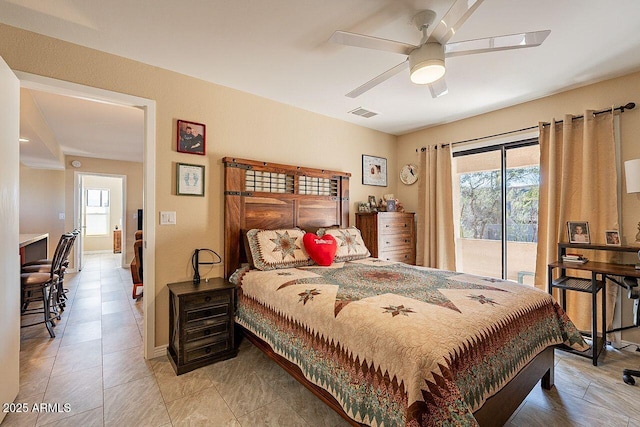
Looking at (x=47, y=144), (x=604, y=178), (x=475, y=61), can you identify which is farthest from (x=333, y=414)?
(x=47, y=144)

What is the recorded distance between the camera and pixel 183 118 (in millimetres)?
2744

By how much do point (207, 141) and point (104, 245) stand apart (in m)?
8.61

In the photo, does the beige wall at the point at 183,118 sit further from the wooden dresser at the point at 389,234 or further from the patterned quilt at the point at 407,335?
the wooden dresser at the point at 389,234

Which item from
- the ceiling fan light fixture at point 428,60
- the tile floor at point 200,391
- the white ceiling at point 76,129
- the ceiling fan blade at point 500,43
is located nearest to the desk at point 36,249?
the white ceiling at point 76,129

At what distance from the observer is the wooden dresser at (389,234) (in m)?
3.86

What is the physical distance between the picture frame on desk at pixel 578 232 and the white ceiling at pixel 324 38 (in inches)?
56.0

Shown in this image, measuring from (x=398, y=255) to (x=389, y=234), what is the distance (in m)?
0.36

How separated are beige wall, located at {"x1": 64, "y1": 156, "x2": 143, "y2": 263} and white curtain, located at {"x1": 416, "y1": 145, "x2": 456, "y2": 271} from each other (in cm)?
642

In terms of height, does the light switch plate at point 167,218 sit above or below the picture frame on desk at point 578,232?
above

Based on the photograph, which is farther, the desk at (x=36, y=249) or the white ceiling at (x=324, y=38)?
the desk at (x=36, y=249)

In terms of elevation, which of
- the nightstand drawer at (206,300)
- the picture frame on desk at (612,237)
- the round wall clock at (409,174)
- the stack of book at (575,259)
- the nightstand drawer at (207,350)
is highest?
the round wall clock at (409,174)

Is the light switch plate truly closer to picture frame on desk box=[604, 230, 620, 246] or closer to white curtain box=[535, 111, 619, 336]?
white curtain box=[535, 111, 619, 336]

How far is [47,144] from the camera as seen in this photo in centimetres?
443

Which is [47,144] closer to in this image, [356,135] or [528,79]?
[356,135]
